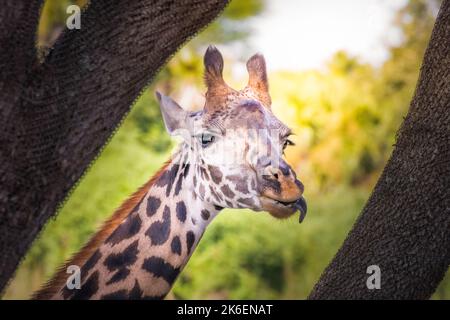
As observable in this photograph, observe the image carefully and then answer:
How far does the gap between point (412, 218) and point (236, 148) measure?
0.97 m

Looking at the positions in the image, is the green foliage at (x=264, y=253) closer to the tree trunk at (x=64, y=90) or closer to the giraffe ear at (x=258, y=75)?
the giraffe ear at (x=258, y=75)

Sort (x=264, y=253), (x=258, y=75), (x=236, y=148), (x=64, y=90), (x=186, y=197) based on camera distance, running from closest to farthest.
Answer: (x=64, y=90) → (x=236, y=148) → (x=186, y=197) → (x=258, y=75) → (x=264, y=253)

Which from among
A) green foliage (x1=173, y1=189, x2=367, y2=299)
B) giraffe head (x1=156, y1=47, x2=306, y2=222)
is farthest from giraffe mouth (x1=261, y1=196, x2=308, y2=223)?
green foliage (x1=173, y1=189, x2=367, y2=299)

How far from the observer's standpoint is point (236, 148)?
13.7ft

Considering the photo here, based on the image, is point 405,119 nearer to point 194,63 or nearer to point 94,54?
point 94,54

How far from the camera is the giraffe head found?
397cm

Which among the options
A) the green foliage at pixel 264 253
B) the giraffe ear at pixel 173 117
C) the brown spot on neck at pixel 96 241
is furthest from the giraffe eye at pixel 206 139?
the green foliage at pixel 264 253

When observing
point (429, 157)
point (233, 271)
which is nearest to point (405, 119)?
point (429, 157)

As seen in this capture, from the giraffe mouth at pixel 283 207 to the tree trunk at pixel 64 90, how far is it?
88 cm

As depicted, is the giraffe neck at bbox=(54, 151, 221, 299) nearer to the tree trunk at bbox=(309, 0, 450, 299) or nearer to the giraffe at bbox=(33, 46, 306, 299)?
the giraffe at bbox=(33, 46, 306, 299)

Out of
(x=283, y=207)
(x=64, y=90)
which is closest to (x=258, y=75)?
(x=283, y=207)

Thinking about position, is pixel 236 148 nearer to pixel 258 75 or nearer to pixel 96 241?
pixel 258 75

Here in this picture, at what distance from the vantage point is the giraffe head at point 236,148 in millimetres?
3975

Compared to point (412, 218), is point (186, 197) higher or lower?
higher
